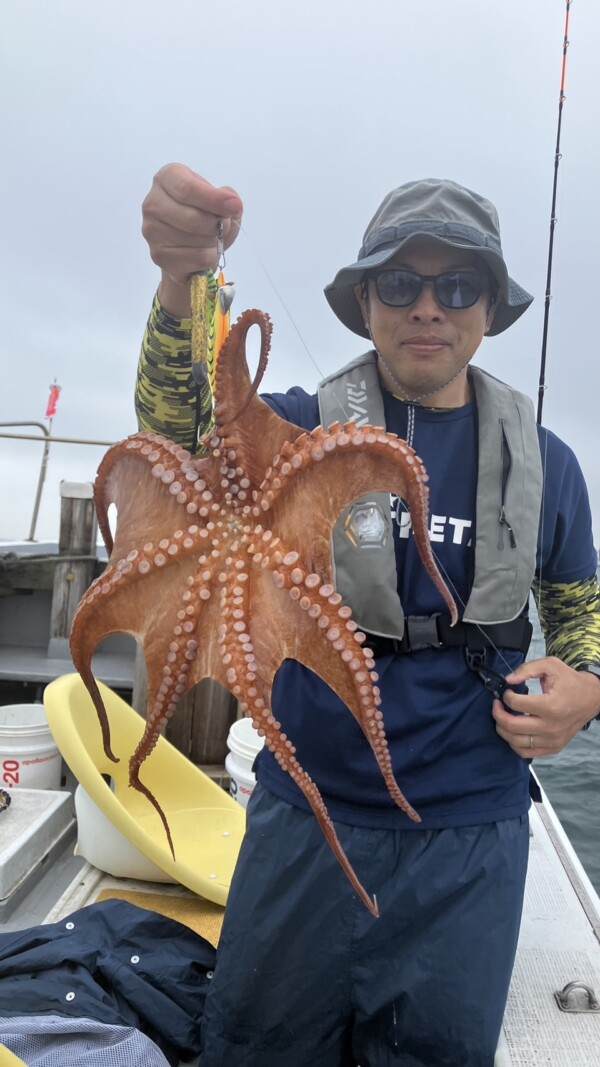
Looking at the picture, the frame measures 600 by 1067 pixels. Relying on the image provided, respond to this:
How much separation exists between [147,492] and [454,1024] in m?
2.10

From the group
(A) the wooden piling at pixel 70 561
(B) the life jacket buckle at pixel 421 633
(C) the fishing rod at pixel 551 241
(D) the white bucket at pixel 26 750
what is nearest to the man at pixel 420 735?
(B) the life jacket buckle at pixel 421 633

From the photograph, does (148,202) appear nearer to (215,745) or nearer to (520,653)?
(520,653)

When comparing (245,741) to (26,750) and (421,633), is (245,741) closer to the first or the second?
(26,750)

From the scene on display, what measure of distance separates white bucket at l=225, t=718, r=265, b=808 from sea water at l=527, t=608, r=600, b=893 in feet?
14.9

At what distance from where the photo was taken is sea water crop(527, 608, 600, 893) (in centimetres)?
826

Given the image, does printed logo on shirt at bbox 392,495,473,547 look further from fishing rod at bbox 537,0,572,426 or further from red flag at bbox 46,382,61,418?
red flag at bbox 46,382,61,418

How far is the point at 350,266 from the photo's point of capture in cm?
237

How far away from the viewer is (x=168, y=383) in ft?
7.13

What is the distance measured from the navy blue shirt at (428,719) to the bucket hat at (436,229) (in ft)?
1.78

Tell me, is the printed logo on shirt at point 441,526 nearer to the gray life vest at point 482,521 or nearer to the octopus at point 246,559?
the gray life vest at point 482,521

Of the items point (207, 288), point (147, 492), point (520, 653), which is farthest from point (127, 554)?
point (520, 653)

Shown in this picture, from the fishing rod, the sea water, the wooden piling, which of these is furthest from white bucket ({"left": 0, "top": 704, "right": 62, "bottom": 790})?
the sea water

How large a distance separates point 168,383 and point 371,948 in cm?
209

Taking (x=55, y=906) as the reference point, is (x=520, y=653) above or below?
above
